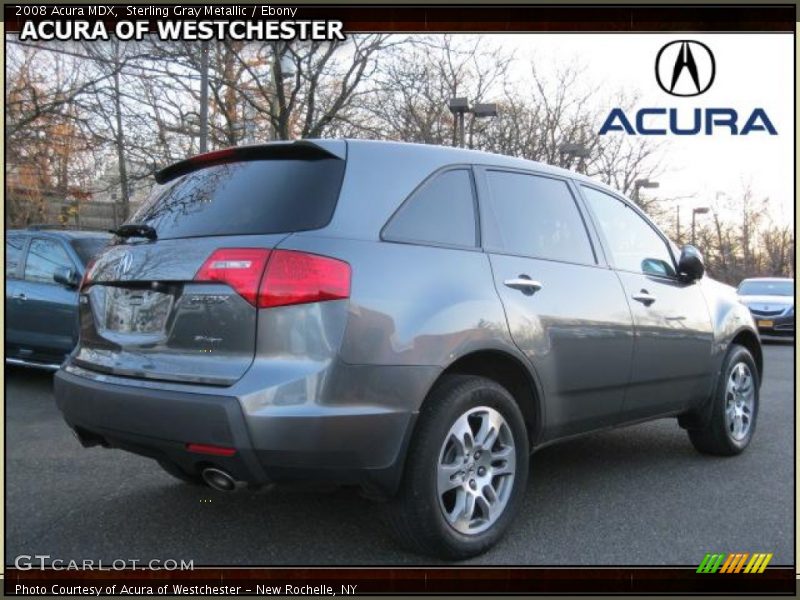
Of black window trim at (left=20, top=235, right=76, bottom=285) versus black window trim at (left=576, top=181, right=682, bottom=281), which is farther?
black window trim at (left=20, top=235, right=76, bottom=285)

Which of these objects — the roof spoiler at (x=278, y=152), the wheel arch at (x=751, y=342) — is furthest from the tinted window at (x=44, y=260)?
the wheel arch at (x=751, y=342)

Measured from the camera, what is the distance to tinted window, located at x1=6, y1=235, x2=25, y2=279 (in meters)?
8.08

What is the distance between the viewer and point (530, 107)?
59.6ft

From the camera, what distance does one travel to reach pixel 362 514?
150 inches

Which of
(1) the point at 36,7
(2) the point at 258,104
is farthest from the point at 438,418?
(2) the point at 258,104

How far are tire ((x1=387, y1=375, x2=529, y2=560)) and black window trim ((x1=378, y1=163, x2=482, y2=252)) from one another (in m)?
0.58

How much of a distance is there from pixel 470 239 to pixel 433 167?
368mm

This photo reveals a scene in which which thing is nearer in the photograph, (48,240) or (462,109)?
(48,240)

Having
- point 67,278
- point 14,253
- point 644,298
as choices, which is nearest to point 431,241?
point 644,298

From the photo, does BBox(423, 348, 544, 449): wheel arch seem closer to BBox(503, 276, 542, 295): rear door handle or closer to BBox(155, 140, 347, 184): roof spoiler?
BBox(503, 276, 542, 295): rear door handle

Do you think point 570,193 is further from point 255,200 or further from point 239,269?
point 239,269

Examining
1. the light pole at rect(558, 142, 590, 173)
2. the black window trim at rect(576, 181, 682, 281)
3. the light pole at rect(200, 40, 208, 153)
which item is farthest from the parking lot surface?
the light pole at rect(558, 142, 590, 173)

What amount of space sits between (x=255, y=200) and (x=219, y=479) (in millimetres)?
1124

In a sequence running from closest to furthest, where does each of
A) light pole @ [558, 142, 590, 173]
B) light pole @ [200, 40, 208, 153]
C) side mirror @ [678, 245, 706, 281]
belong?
side mirror @ [678, 245, 706, 281] → light pole @ [200, 40, 208, 153] → light pole @ [558, 142, 590, 173]
